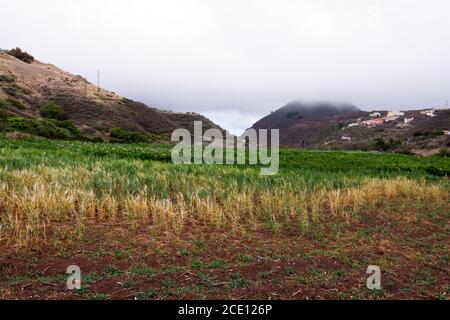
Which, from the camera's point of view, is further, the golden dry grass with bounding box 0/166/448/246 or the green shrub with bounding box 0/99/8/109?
the green shrub with bounding box 0/99/8/109

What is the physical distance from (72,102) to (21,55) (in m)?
28.9

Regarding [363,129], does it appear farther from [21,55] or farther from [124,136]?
[21,55]

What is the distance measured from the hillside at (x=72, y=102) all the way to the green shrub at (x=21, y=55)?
822 cm

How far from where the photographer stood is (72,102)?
198 ft

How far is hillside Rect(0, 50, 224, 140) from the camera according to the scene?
173 feet

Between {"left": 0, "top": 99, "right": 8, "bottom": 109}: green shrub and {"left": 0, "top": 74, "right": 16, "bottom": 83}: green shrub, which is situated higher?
{"left": 0, "top": 74, "right": 16, "bottom": 83}: green shrub

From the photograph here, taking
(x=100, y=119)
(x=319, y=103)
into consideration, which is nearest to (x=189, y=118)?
(x=100, y=119)

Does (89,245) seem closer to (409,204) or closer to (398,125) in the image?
(409,204)

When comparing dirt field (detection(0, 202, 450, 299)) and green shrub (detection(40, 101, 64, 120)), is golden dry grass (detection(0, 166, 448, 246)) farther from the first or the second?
green shrub (detection(40, 101, 64, 120))

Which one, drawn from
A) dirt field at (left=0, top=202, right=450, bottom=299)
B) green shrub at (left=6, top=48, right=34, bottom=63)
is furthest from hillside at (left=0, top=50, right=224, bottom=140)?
dirt field at (left=0, top=202, right=450, bottom=299)

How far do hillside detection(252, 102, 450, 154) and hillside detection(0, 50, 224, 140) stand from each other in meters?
36.6

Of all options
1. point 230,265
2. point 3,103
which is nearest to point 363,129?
point 3,103

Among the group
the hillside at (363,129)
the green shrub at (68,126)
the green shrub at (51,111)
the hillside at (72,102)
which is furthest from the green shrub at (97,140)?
the hillside at (363,129)
